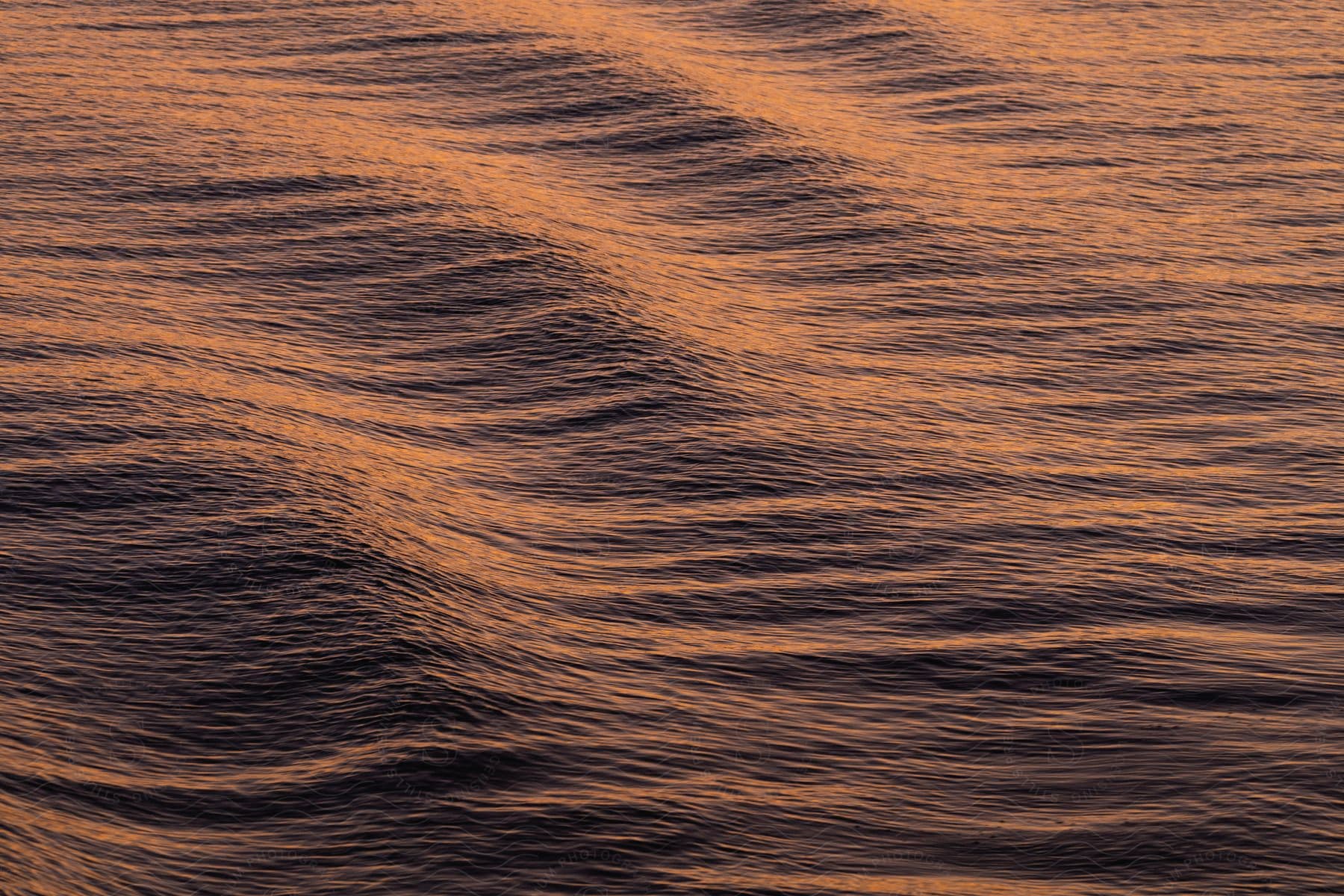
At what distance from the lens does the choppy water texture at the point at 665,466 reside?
7457 mm

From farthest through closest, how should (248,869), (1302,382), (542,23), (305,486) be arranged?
1. (542,23)
2. (1302,382)
3. (305,486)
4. (248,869)

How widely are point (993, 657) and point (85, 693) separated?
15.3 ft

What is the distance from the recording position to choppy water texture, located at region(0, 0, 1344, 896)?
7457 millimetres

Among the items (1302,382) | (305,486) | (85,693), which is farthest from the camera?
(1302,382)

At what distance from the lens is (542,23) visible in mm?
19406

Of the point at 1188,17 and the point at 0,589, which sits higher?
the point at 1188,17

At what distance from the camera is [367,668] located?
8.38m

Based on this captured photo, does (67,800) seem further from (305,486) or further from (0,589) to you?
(305,486)

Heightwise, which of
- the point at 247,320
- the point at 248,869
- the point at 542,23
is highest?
the point at 542,23

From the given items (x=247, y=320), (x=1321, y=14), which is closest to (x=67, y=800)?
(x=247, y=320)

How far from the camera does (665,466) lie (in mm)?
10875

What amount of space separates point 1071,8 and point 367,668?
15.4 meters

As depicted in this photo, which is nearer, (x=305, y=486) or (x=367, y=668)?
(x=367, y=668)

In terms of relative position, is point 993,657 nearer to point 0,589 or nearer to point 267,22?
point 0,589
